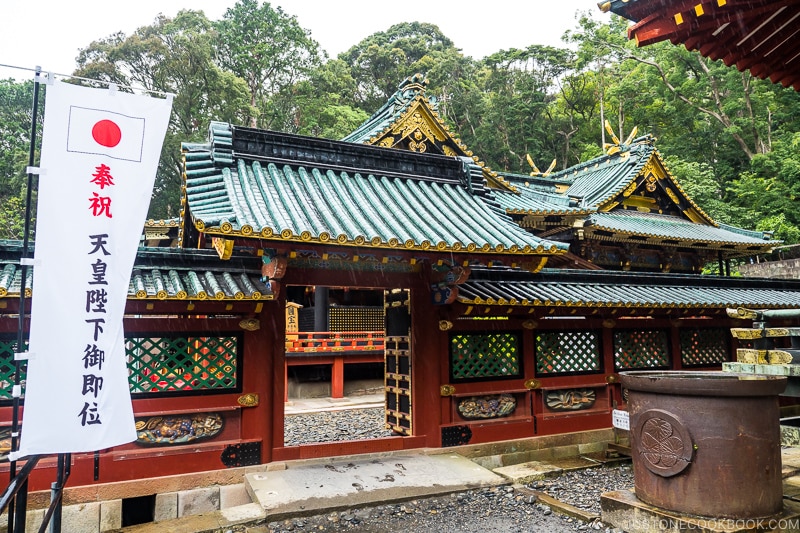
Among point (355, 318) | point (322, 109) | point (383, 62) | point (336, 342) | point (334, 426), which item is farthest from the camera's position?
point (383, 62)

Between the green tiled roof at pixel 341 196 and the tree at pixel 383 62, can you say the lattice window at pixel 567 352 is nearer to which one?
the green tiled roof at pixel 341 196

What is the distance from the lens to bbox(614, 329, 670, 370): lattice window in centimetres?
1112

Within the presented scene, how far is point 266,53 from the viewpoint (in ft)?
130

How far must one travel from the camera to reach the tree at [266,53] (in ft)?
128

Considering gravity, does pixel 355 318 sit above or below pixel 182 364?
above

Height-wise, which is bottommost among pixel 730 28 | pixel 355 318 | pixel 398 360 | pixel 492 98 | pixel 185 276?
pixel 398 360

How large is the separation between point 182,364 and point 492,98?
135 ft

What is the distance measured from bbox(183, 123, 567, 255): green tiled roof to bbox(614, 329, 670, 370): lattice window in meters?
3.68

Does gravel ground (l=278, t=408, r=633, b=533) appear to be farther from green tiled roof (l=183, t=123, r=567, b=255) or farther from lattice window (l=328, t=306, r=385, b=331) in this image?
lattice window (l=328, t=306, r=385, b=331)

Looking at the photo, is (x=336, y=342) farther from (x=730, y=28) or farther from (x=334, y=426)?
(x=730, y=28)

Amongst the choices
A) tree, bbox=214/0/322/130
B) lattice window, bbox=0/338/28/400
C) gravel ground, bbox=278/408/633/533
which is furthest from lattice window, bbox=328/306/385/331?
tree, bbox=214/0/322/130

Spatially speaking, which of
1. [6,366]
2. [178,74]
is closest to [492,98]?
[178,74]

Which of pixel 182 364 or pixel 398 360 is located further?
pixel 398 360

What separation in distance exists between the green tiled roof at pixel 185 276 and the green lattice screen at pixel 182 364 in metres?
0.77
